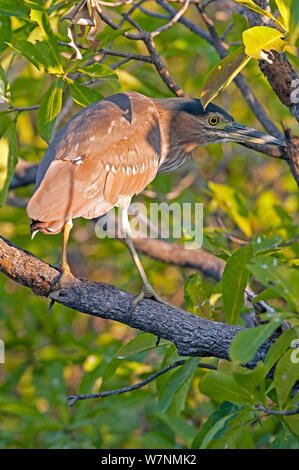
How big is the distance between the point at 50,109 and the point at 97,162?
36 centimetres

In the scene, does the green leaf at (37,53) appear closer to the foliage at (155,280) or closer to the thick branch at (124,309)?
the foliage at (155,280)

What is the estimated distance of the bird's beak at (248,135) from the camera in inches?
138

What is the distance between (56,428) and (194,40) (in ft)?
9.55

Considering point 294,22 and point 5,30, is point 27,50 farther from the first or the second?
point 294,22

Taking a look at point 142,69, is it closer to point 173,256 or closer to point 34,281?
point 173,256

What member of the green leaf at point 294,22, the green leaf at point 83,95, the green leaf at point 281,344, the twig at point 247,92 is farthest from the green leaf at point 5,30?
the green leaf at point 281,344

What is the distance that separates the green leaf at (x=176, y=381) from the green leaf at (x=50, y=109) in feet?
4.22

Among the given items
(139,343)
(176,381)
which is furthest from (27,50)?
(176,381)

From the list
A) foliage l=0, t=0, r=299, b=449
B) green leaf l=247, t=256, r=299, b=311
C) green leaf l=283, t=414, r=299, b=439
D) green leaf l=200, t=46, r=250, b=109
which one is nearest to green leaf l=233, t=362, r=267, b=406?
foliage l=0, t=0, r=299, b=449

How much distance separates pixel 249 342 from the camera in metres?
1.92
